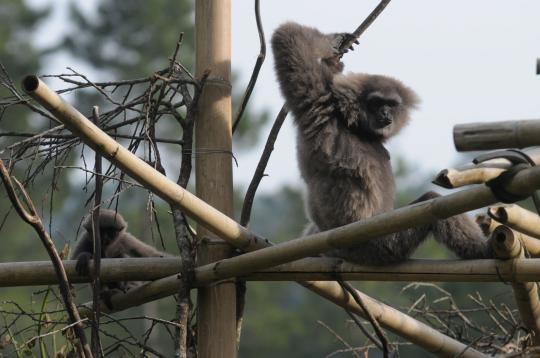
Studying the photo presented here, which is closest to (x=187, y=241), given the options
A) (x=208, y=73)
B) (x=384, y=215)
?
(x=208, y=73)

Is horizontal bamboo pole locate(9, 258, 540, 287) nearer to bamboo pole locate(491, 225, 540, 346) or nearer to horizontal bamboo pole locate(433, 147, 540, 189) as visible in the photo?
bamboo pole locate(491, 225, 540, 346)

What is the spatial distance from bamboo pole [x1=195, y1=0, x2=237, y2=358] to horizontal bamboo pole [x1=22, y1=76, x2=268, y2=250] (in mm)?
408

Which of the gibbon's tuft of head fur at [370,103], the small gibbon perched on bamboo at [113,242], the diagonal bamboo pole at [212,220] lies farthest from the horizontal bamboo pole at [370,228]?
the small gibbon perched on bamboo at [113,242]

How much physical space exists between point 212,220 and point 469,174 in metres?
1.82

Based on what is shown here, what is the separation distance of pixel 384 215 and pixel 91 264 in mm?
2487

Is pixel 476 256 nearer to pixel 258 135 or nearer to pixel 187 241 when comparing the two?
pixel 187 241

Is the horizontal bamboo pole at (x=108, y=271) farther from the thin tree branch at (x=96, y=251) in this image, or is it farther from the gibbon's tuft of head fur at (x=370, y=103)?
the gibbon's tuft of head fur at (x=370, y=103)

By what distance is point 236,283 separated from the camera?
6.56 metres

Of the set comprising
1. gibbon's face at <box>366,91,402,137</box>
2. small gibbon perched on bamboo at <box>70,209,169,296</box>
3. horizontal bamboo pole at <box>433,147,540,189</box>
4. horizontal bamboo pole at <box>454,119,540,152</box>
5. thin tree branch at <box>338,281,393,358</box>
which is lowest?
thin tree branch at <box>338,281,393,358</box>

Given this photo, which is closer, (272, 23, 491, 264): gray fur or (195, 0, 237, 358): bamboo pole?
(195, 0, 237, 358): bamboo pole

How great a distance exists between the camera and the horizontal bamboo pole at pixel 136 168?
465 centimetres

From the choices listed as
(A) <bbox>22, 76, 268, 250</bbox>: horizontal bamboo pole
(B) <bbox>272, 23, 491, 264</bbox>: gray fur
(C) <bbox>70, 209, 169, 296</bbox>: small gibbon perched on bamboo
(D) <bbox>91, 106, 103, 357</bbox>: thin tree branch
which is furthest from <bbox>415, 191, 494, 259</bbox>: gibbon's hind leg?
(C) <bbox>70, 209, 169, 296</bbox>: small gibbon perched on bamboo

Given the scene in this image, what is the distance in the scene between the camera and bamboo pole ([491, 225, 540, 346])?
18.9ft

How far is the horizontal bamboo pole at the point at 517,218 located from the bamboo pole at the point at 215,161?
6.07ft
